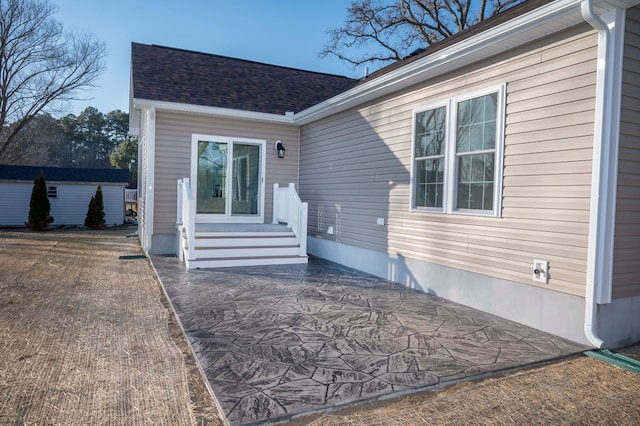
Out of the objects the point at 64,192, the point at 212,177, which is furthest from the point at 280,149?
the point at 64,192

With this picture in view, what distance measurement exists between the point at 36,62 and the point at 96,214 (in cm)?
821

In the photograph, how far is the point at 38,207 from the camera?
1590 centimetres

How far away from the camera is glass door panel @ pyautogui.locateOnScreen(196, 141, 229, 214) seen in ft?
28.2

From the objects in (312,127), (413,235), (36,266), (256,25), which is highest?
(256,25)

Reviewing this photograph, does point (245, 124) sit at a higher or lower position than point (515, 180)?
higher

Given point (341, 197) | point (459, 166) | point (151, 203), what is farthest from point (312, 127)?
point (459, 166)

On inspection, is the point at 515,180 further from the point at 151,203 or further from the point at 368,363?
the point at 151,203

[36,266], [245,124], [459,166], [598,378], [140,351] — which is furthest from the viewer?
[245,124]

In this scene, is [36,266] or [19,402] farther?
[36,266]

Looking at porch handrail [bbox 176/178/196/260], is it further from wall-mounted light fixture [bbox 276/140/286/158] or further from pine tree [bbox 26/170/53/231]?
pine tree [bbox 26/170/53/231]

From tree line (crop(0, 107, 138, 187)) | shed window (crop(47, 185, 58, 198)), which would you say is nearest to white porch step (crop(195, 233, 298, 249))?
shed window (crop(47, 185, 58, 198))

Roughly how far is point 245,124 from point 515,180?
19.8ft

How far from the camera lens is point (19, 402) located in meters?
2.58

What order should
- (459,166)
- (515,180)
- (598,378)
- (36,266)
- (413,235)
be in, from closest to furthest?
1. (598,378)
2. (515,180)
3. (459,166)
4. (413,235)
5. (36,266)
